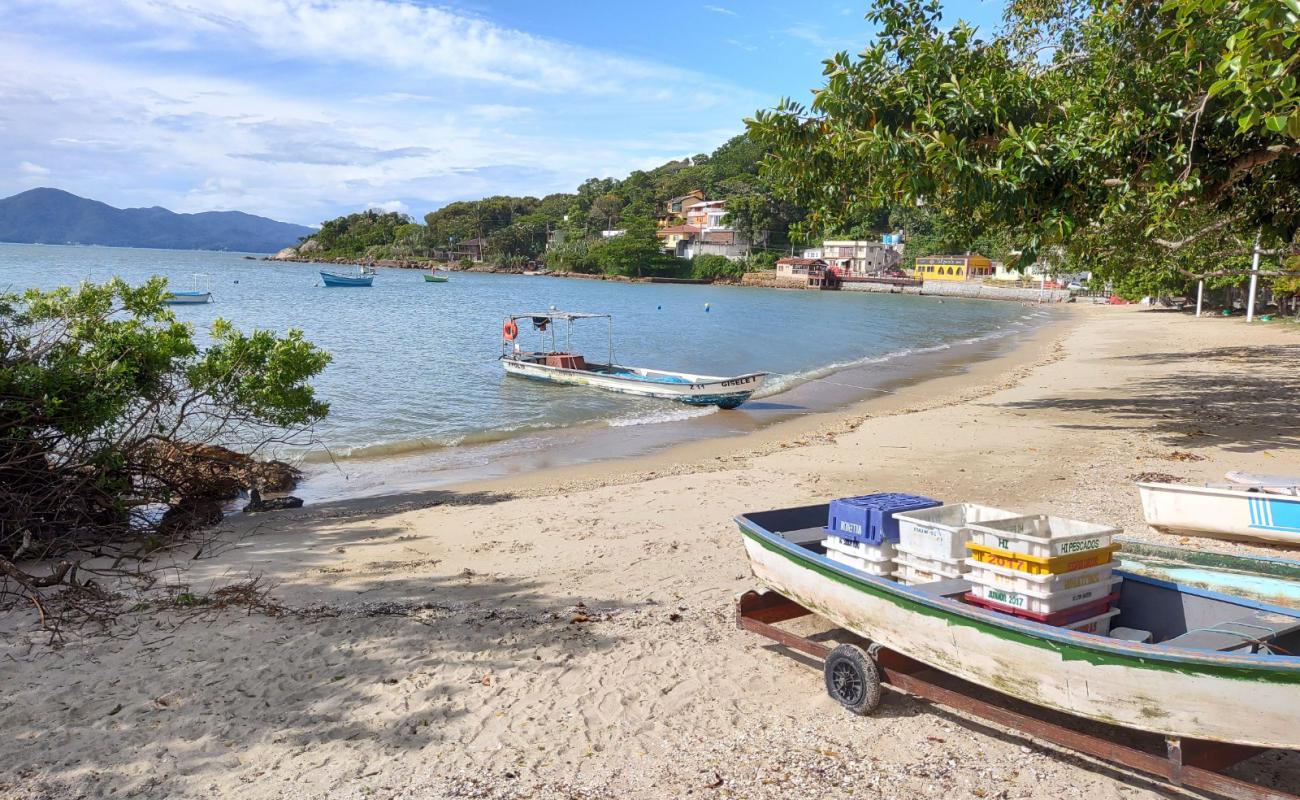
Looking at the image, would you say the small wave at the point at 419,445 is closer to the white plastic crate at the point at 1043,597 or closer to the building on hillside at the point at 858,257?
the white plastic crate at the point at 1043,597

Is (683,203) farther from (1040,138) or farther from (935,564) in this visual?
(935,564)

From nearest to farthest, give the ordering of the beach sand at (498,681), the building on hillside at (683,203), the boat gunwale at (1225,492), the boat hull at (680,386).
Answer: the beach sand at (498,681), the boat gunwale at (1225,492), the boat hull at (680,386), the building on hillside at (683,203)

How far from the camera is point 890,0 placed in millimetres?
14242

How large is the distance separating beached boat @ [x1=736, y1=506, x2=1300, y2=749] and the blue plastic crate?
424 mm

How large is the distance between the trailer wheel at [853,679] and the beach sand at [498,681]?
0.12 metres

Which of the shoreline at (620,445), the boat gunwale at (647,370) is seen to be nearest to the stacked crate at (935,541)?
the shoreline at (620,445)

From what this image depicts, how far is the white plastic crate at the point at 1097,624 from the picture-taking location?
504 centimetres

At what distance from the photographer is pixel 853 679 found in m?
5.26

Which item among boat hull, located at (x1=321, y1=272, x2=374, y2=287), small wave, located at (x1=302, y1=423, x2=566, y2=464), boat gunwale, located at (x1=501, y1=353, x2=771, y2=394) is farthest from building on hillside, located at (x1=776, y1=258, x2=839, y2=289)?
small wave, located at (x1=302, y1=423, x2=566, y2=464)

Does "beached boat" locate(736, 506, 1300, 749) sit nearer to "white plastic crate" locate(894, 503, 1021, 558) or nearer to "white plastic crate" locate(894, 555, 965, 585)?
"white plastic crate" locate(894, 555, 965, 585)

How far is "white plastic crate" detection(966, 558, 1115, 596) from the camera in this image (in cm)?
483

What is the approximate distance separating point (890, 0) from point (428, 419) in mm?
13040

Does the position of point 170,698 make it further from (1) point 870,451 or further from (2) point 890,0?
(2) point 890,0

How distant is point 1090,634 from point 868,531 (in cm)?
159
